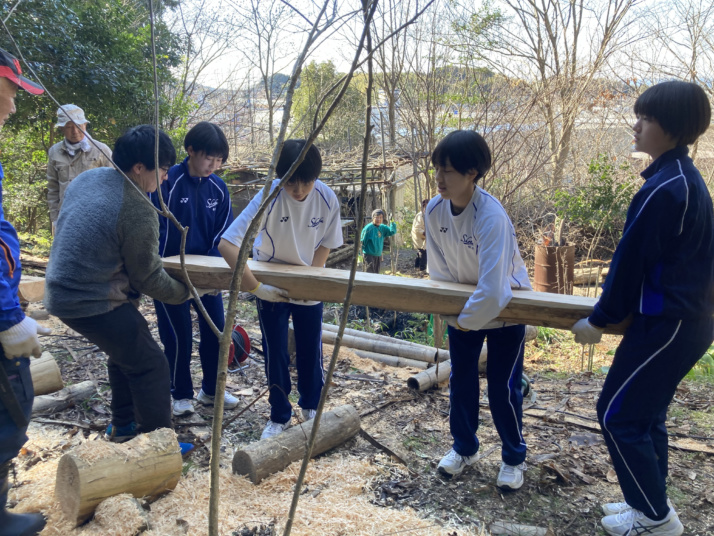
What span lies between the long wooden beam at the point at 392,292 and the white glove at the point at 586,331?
0.23 feet

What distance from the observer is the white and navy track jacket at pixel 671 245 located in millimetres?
2029

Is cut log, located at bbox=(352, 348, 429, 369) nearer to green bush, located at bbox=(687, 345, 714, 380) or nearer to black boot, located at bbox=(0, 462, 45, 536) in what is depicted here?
green bush, located at bbox=(687, 345, 714, 380)

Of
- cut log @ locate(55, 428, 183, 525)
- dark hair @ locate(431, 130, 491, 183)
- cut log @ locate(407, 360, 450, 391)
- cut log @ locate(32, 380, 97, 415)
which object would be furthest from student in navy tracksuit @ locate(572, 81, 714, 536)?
cut log @ locate(32, 380, 97, 415)

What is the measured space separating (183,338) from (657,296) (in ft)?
8.85

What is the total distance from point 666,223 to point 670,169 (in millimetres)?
231

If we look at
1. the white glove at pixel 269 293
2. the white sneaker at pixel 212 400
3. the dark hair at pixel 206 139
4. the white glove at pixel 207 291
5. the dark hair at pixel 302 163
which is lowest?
the white sneaker at pixel 212 400

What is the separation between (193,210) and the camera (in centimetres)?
327

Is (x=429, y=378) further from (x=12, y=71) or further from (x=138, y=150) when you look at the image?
(x=12, y=71)

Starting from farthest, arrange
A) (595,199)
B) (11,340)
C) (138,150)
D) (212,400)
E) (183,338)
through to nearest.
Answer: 1. (595,199)
2. (212,400)
3. (183,338)
4. (138,150)
5. (11,340)

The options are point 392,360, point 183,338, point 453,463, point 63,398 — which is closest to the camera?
point 453,463

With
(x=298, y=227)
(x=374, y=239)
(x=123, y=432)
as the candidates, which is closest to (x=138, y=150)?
(x=298, y=227)

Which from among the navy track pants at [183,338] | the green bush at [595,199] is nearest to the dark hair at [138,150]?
the navy track pants at [183,338]

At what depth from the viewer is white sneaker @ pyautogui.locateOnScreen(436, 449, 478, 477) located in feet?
9.30

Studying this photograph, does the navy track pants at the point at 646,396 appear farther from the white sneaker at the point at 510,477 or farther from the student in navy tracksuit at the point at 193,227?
the student in navy tracksuit at the point at 193,227
